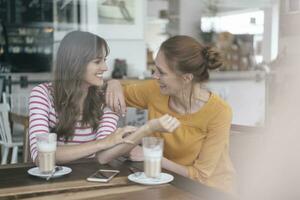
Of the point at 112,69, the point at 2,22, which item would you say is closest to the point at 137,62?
the point at 112,69

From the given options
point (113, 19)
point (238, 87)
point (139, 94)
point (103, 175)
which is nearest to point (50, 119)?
point (139, 94)

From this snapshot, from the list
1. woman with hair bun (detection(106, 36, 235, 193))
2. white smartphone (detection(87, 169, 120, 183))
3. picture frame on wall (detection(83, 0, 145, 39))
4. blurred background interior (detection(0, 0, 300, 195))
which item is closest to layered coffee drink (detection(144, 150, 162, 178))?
white smartphone (detection(87, 169, 120, 183))

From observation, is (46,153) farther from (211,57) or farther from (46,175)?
(211,57)

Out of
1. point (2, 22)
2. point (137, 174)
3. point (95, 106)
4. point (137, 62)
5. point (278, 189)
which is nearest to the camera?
point (278, 189)

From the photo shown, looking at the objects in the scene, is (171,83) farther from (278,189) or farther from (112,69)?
(112,69)

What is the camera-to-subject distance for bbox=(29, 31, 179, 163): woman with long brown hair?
165cm

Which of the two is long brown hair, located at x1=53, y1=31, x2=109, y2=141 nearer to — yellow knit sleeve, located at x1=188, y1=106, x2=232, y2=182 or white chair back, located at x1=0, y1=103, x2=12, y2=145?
yellow knit sleeve, located at x1=188, y1=106, x2=232, y2=182

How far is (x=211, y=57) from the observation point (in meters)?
1.67

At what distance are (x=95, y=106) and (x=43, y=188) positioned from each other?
609mm

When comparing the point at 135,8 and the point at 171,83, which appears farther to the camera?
the point at 135,8

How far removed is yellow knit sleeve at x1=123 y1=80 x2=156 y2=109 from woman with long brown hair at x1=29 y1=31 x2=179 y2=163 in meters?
0.13

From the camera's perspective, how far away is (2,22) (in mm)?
4922

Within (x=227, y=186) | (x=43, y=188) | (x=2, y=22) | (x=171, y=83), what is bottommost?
(x=227, y=186)

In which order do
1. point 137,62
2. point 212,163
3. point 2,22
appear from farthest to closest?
Answer: point 137,62, point 2,22, point 212,163
